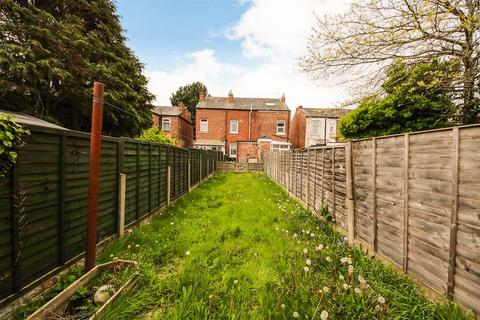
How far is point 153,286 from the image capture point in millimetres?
2559

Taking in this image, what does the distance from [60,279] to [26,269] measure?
52 centimetres

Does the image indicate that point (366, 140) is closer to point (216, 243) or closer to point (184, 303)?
point (216, 243)

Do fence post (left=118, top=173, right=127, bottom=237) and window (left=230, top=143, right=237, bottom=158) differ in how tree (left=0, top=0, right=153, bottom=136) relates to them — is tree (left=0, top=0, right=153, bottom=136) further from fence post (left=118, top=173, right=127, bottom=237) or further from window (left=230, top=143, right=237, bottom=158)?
window (left=230, top=143, right=237, bottom=158)

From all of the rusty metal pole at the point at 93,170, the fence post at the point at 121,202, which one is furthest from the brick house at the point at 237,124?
the rusty metal pole at the point at 93,170

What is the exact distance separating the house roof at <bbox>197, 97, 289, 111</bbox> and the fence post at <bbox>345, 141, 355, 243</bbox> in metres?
25.7

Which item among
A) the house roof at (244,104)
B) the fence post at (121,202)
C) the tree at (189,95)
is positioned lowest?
the fence post at (121,202)

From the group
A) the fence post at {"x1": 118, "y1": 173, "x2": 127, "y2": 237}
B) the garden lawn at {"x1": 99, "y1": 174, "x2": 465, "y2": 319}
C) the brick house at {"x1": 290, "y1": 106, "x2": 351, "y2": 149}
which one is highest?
the brick house at {"x1": 290, "y1": 106, "x2": 351, "y2": 149}

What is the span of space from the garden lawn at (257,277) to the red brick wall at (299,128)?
25.2 metres

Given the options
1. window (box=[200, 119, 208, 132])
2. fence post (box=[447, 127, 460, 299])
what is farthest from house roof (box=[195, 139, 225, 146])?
fence post (box=[447, 127, 460, 299])

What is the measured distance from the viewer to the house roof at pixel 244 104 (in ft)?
94.1

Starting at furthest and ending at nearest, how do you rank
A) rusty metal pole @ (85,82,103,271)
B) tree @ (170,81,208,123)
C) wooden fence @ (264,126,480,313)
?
tree @ (170,81,208,123) → rusty metal pole @ (85,82,103,271) → wooden fence @ (264,126,480,313)

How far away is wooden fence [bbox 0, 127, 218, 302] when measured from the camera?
1.99m

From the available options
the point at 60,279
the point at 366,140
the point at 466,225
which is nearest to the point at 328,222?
the point at 366,140

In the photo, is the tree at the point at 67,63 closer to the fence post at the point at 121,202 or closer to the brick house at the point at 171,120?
the fence post at the point at 121,202
